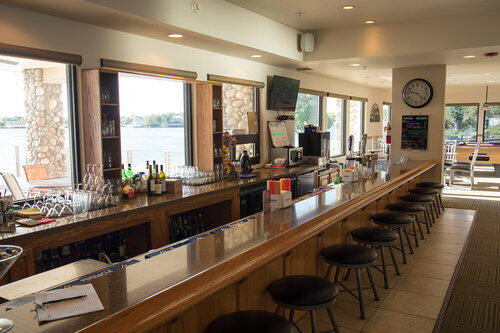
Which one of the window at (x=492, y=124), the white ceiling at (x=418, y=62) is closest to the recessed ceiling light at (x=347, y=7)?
the white ceiling at (x=418, y=62)

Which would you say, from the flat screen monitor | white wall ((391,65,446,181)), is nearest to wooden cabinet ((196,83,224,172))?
the flat screen monitor

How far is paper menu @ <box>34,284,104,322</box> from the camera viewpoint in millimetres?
1467

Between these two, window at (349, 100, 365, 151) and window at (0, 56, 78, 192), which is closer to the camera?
window at (0, 56, 78, 192)

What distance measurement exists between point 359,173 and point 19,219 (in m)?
3.60

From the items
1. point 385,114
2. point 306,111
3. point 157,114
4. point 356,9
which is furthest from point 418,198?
point 385,114

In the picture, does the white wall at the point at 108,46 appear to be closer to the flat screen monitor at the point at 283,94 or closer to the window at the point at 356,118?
the flat screen monitor at the point at 283,94

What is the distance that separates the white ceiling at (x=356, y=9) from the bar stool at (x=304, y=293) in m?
3.58

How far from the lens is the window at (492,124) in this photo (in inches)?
553

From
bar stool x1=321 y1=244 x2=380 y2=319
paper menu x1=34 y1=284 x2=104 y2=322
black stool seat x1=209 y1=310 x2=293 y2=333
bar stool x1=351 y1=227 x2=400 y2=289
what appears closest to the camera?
paper menu x1=34 y1=284 x2=104 y2=322

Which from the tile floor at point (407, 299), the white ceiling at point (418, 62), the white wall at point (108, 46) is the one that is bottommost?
the tile floor at point (407, 299)

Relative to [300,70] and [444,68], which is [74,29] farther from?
[444,68]

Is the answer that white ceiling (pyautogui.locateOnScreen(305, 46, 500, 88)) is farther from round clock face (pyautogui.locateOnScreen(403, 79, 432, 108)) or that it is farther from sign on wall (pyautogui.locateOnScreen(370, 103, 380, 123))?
sign on wall (pyautogui.locateOnScreen(370, 103, 380, 123))

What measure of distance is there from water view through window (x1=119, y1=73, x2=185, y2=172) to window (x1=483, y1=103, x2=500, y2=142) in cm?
1260

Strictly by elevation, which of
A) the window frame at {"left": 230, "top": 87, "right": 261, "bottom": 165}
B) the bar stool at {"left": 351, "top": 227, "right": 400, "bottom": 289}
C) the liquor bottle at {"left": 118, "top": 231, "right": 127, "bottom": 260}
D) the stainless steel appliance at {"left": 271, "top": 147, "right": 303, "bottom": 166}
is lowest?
the liquor bottle at {"left": 118, "top": 231, "right": 127, "bottom": 260}
